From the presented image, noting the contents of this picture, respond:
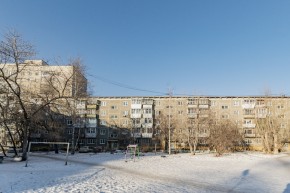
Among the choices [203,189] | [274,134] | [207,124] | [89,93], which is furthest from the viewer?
[274,134]

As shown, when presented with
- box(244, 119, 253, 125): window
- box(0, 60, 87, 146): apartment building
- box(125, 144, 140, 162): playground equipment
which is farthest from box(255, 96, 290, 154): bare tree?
box(0, 60, 87, 146): apartment building

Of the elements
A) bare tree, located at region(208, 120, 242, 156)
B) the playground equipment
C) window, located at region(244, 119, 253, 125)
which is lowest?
the playground equipment

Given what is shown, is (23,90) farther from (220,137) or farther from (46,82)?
(220,137)

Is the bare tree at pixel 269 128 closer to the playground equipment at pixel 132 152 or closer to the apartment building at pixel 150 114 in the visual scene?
the apartment building at pixel 150 114

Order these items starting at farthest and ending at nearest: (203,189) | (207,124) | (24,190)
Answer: (207,124)
(203,189)
(24,190)

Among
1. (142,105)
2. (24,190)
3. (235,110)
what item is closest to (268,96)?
(235,110)

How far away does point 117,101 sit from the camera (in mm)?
87625

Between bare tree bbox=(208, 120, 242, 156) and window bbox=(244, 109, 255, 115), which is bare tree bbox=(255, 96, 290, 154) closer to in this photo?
window bbox=(244, 109, 255, 115)

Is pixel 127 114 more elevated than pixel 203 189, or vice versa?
pixel 127 114

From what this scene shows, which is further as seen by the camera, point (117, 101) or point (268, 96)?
point (117, 101)

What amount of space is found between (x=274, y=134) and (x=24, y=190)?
5710cm

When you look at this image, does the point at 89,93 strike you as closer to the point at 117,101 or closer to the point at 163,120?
the point at 163,120

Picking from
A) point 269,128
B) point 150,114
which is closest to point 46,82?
point 269,128

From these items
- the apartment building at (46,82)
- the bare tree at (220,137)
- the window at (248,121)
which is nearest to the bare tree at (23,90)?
the apartment building at (46,82)
